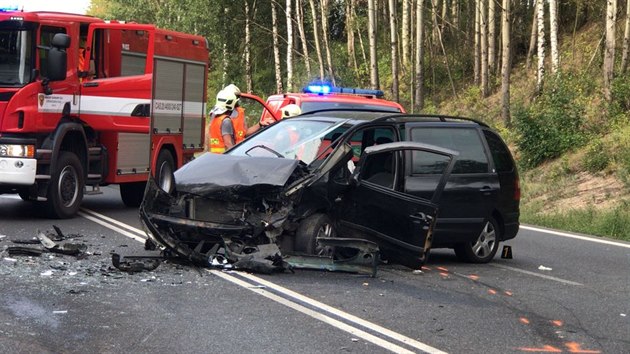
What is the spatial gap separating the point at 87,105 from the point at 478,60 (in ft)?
78.2

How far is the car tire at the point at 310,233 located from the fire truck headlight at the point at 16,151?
5.26m

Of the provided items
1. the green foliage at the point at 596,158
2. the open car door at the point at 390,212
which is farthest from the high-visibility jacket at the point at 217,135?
the green foliage at the point at 596,158

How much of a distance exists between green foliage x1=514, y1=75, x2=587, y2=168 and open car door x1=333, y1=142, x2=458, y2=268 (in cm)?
1317

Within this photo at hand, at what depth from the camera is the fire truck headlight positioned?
12.9m

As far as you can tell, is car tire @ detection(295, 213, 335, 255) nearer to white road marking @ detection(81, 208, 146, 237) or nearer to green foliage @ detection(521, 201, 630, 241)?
white road marking @ detection(81, 208, 146, 237)

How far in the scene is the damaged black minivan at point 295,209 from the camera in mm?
9164

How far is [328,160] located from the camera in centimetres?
947

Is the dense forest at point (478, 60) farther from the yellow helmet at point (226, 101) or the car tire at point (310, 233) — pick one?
the car tire at point (310, 233)

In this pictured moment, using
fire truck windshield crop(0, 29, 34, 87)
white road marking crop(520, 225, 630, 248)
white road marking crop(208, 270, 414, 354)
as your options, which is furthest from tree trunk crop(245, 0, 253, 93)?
white road marking crop(208, 270, 414, 354)

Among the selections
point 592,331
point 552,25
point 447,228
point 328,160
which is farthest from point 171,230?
point 552,25

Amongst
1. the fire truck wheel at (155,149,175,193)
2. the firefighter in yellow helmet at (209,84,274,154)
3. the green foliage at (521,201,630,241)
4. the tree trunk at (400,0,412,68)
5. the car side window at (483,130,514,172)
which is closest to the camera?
the car side window at (483,130,514,172)

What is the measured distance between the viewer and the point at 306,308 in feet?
25.2

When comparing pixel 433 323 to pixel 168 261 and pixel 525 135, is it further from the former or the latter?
pixel 525 135

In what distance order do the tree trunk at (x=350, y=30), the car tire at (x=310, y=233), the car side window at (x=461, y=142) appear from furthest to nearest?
the tree trunk at (x=350, y=30), the car side window at (x=461, y=142), the car tire at (x=310, y=233)
